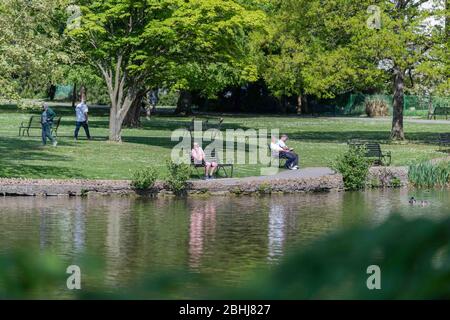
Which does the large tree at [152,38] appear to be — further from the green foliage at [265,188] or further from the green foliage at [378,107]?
the green foliage at [378,107]

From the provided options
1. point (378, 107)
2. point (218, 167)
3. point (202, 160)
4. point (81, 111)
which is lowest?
point (218, 167)

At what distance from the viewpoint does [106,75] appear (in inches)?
1705

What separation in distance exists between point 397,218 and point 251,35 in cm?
6188

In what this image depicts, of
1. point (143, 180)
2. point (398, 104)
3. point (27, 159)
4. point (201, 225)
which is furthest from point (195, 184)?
point (398, 104)

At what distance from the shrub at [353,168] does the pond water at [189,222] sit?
812mm

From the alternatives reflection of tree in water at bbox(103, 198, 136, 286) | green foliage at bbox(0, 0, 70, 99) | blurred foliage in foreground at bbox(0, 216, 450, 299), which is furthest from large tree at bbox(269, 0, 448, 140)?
blurred foliage in foreground at bbox(0, 216, 450, 299)

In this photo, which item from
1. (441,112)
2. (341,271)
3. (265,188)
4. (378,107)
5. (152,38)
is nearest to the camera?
(341,271)

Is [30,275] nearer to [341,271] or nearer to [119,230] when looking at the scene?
[341,271]

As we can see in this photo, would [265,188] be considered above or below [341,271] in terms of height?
below

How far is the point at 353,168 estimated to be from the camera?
30453mm

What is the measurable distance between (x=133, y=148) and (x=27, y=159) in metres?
7.79

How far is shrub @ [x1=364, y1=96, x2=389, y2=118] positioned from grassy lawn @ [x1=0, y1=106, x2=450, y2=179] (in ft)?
64.7

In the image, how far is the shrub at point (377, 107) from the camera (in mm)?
86125

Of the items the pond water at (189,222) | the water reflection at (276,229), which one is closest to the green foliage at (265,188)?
the pond water at (189,222)
